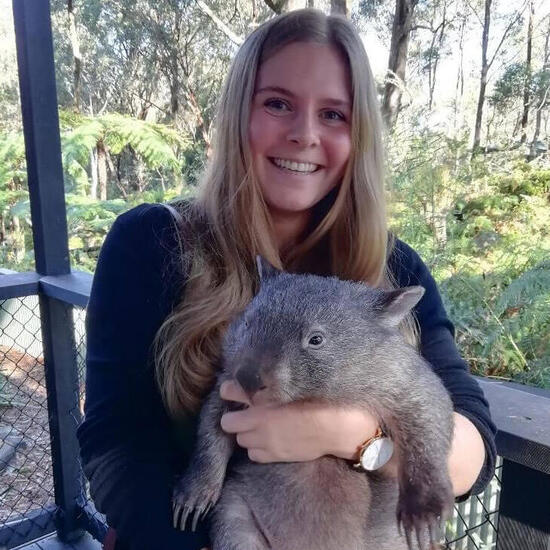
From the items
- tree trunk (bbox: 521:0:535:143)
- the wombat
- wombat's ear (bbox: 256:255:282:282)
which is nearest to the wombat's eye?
the wombat

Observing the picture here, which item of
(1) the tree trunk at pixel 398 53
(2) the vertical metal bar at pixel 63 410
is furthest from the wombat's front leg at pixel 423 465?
(1) the tree trunk at pixel 398 53

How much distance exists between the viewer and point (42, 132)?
253cm

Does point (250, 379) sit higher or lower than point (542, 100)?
lower

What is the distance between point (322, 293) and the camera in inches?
53.9

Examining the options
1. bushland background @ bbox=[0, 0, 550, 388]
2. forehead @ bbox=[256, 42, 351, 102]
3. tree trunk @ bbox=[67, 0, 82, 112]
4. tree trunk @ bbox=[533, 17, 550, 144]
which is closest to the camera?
forehead @ bbox=[256, 42, 351, 102]

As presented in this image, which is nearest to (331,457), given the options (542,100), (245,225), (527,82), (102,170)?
(245,225)

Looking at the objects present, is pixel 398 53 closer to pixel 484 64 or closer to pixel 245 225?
pixel 484 64

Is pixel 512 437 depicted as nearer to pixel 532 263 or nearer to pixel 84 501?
pixel 84 501

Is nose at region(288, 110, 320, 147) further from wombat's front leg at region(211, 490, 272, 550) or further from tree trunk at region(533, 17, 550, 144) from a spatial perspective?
tree trunk at region(533, 17, 550, 144)

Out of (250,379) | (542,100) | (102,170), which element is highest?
(542,100)

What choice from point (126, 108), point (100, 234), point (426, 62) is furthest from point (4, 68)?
point (426, 62)

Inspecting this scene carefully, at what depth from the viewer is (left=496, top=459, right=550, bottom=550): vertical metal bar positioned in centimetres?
133

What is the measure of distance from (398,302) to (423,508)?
0.46 m

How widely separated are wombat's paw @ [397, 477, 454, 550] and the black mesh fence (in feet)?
2.35
